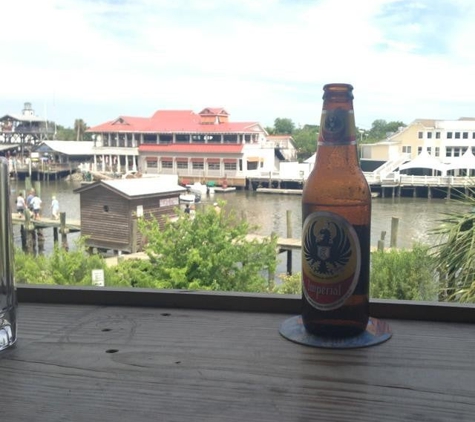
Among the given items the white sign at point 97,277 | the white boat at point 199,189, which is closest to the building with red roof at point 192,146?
the white boat at point 199,189

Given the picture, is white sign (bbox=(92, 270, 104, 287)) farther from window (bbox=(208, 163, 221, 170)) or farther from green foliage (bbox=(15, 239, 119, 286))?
window (bbox=(208, 163, 221, 170))

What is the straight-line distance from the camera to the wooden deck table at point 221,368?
1.70 feet

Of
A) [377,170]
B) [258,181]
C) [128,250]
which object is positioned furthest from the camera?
[258,181]

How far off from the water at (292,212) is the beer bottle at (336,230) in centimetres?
973

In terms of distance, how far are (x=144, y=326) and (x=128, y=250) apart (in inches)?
442

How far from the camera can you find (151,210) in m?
12.3

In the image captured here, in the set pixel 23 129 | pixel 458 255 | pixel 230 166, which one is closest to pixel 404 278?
pixel 458 255

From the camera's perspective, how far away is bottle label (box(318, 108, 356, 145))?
69 centimetres

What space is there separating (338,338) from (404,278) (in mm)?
5238

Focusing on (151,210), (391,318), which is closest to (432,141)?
(151,210)

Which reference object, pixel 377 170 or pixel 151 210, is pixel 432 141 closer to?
pixel 377 170

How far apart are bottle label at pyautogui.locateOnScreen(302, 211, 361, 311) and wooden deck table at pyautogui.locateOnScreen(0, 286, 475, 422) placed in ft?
0.23

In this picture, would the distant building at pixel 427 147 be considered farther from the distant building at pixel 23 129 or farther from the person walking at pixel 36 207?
the distant building at pixel 23 129

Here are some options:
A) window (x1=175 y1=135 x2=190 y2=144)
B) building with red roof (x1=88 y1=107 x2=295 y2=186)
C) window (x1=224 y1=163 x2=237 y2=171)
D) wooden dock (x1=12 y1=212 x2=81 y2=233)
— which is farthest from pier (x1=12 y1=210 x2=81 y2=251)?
window (x1=175 y1=135 x2=190 y2=144)
